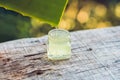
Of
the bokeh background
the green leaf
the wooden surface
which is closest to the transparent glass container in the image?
the wooden surface

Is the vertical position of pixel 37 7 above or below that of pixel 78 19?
above

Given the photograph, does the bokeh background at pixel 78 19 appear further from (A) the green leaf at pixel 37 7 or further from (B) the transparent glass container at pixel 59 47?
(A) the green leaf at pixel 37 7

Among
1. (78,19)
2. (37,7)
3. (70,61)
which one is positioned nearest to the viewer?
(37,7)

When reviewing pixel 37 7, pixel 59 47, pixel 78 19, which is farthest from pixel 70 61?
pixel 78 19

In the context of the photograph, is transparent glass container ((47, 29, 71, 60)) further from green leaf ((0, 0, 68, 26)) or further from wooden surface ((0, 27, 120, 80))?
green leaf ((0, 0, 68, 26))

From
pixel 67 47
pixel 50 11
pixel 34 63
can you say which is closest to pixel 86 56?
pixel 67 47

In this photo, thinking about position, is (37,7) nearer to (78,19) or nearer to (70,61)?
(70,61)

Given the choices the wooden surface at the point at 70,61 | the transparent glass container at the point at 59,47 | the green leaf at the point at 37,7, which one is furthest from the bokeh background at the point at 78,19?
the green leaf at the point at 37,7
